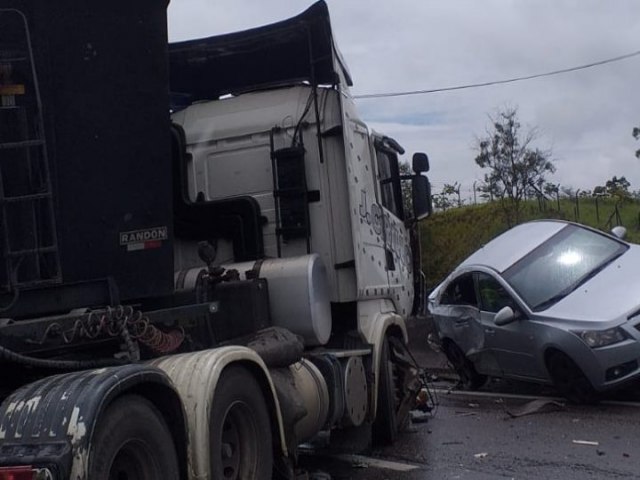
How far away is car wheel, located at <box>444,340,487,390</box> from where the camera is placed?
11820mm

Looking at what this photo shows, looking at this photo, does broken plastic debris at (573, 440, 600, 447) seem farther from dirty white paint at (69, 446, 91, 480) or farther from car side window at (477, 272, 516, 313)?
dirty white paint at (69, 446, 91, 480)

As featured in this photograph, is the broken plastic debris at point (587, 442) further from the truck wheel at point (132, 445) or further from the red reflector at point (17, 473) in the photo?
the red reflector at point (17, 473)

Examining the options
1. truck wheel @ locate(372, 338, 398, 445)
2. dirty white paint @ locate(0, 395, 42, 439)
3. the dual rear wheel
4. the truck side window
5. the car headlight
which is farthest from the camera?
the car headlight

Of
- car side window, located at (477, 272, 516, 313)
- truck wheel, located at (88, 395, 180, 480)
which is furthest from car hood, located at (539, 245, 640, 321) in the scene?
truck wheel, located at (88, 395, 180, 480)

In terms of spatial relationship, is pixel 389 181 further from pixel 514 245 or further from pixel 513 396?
pixel 513 396

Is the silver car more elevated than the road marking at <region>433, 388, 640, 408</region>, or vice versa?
the silver car

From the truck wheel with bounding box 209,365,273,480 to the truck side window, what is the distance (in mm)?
3626

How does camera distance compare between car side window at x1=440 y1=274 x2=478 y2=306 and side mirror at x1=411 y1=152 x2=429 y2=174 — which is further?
car side window at x1=440 y1=274 x2=478 y2=306

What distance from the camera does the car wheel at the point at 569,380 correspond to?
380 inches

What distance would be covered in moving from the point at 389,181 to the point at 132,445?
5324 mm

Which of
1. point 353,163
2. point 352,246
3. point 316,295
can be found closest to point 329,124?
point 353,163

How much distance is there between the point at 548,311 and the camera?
10109 millimetres

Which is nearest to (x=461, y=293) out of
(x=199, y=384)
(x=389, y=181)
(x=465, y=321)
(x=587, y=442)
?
(x=465, y=321)

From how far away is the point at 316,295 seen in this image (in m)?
7.23
